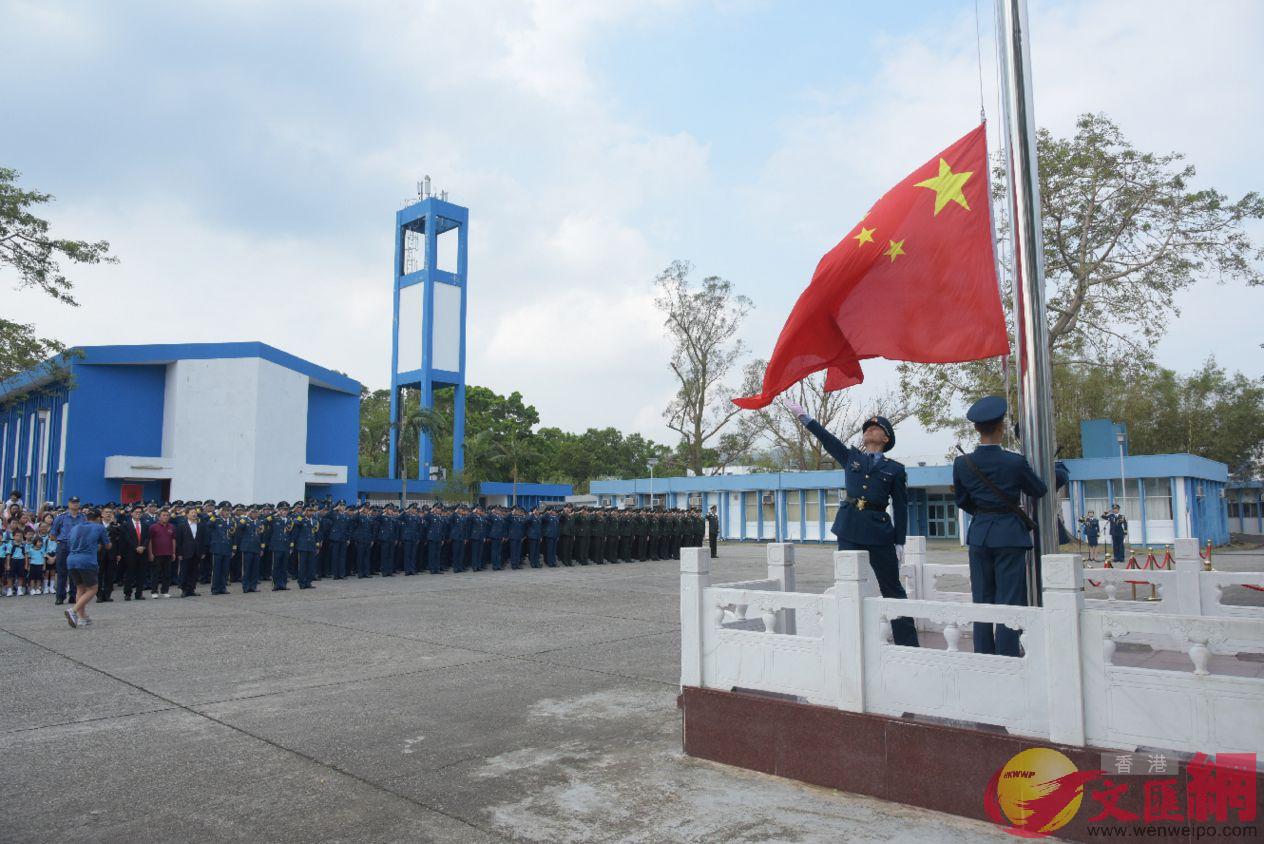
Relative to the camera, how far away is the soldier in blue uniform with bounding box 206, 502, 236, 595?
13.6 metres

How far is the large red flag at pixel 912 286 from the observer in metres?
4.82

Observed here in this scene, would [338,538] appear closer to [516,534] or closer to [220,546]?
[220,546]

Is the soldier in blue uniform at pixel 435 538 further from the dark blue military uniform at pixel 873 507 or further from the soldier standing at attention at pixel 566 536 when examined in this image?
the dark blue military uniform at pixel 873 507

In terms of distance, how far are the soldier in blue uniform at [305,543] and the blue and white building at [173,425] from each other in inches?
456

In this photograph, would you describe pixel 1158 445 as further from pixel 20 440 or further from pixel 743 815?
pixel 20 440

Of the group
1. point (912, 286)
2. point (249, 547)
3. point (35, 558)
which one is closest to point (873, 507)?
point (912, 286)

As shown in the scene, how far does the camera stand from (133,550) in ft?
42.1

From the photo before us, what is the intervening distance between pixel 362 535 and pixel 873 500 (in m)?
14.0

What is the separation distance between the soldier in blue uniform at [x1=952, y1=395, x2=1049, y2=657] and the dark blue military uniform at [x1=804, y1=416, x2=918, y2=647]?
470 millimetres

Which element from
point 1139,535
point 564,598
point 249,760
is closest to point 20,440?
point 564,598

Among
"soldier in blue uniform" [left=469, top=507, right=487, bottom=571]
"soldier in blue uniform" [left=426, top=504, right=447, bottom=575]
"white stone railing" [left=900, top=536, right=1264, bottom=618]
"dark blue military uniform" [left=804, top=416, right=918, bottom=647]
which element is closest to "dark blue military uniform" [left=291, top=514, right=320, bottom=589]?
"soldier in blue uniform" [left=426, top=504, right=447, bottom=575]

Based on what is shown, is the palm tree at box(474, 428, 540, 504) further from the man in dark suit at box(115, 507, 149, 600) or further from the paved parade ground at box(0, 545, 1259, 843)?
the paved parade ground at box(0, 545, 1259, 843)

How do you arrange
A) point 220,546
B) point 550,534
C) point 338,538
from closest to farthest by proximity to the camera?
point 220,546
point 338,538
point 550,534

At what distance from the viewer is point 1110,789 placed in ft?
11.0
